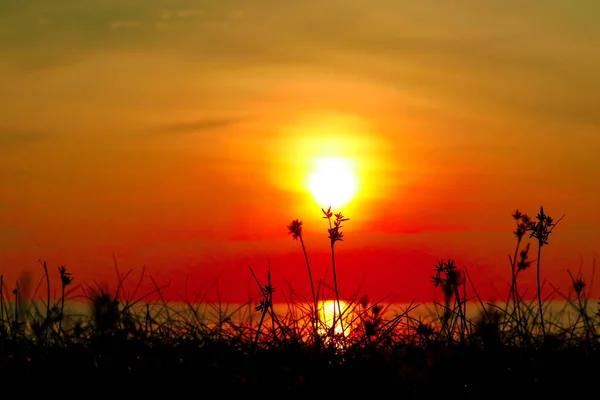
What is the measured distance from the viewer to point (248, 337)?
6754 mm

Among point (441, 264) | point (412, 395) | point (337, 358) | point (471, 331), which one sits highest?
point (441, 264)

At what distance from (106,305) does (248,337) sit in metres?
1.23

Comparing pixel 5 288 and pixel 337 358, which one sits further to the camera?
pixel 5 288

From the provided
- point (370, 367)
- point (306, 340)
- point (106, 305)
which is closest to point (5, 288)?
point (106, 305)

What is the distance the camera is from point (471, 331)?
22.7 ft

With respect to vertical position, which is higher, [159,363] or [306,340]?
[306,340]

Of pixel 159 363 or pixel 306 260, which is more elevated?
pixel 306 260

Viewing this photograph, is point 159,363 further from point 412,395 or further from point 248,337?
point 412,395

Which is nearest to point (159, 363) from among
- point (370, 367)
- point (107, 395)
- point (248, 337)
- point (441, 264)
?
point (107, 395)

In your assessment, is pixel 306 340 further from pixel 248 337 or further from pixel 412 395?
pixel 412 395

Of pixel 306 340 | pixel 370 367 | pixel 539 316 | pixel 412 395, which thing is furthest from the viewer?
pixel 539 316

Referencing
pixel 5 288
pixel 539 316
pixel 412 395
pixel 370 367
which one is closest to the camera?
pixel 412 395

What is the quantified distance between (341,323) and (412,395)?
1668 millimetres

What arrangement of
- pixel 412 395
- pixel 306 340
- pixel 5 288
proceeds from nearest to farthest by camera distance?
pixel 412 395 → pixel 306 340 → pixel 5 288
